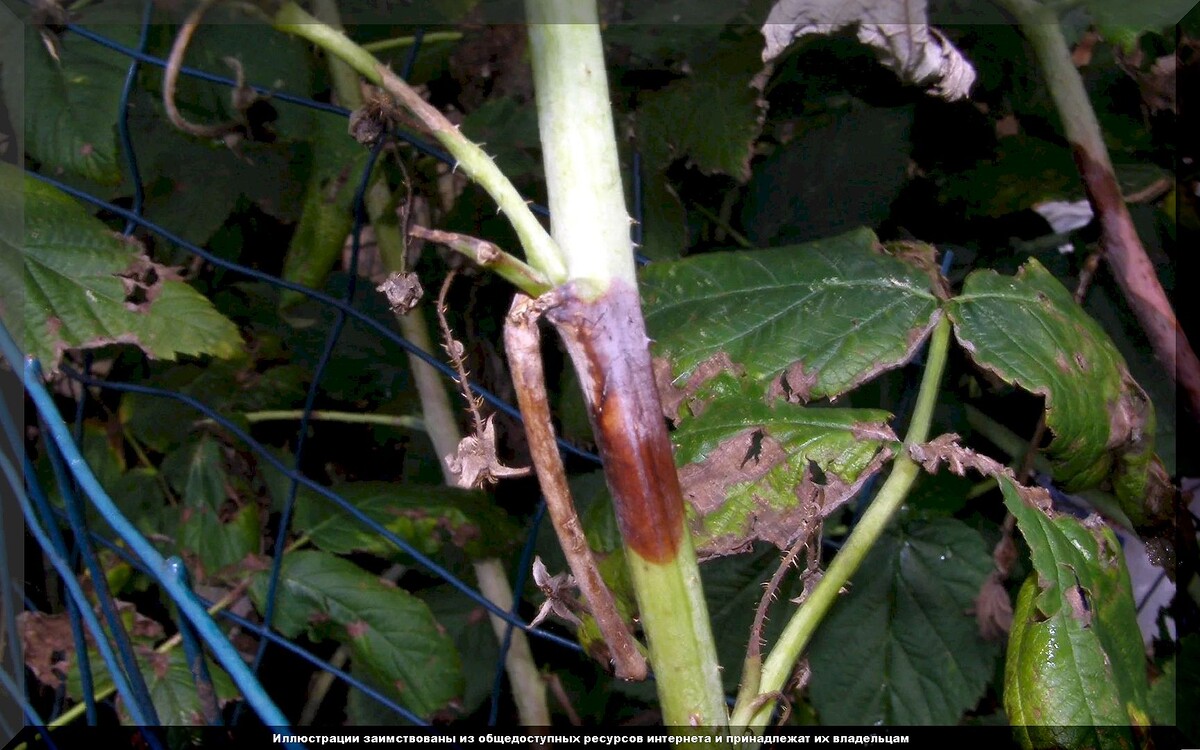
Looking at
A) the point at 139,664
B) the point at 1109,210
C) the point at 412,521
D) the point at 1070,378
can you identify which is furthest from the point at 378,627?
the point at 1109,210

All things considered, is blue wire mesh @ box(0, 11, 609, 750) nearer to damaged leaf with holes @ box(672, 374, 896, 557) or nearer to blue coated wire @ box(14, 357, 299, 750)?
blue coated wire @ box(14, 357, 299, 750)

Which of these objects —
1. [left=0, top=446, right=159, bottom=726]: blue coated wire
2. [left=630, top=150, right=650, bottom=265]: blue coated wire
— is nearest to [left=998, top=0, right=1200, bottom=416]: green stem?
[left=630, top=150, right=650, bottom=265]: blue coated wire

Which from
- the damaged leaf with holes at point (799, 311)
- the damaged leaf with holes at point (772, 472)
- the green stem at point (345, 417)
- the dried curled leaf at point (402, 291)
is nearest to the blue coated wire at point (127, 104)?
the green stem at point (345, 417)

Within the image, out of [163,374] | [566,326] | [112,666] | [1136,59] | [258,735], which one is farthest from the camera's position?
[163,374]

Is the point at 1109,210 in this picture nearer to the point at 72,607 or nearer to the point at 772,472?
the point at 772,472

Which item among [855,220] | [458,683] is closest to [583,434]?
[458,683]

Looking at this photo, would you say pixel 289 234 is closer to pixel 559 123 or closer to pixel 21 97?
pixel 21 97
